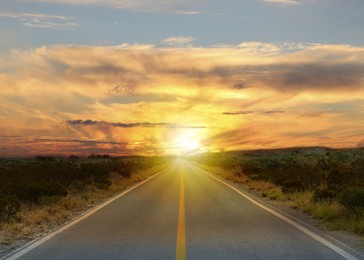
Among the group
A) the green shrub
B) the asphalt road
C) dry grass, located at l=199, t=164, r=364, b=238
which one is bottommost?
the asphalt road

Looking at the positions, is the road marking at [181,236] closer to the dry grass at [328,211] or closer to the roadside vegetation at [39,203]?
the roadside vegetation at [39,203]

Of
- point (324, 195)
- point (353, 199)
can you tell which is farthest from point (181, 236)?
point (324, 195)

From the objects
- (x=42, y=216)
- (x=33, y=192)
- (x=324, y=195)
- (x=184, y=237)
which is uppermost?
(x=33, y=192)

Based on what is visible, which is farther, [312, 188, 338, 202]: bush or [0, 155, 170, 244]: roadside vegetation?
[312, 188, 338, 202]: bush

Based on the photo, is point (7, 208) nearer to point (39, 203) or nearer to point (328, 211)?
point (39, 203)

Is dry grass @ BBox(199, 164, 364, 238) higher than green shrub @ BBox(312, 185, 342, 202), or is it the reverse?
green shrub @ BBox(312, 185, 342, 202)

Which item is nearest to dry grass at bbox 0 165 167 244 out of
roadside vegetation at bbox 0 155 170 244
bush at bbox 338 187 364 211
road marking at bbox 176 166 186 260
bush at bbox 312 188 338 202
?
roadside vegetation at bbox 0 155 170 244

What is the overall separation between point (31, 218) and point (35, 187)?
470 centimetres

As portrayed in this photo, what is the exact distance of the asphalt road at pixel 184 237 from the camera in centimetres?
823

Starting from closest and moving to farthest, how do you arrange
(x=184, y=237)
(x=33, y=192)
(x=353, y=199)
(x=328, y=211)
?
(x=184, y=237) < (x=353, y=199) < (x=328, y=211) < (x=33, y=192)

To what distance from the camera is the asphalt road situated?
8.23 m

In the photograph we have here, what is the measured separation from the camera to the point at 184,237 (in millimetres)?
9969

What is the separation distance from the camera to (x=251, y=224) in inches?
467

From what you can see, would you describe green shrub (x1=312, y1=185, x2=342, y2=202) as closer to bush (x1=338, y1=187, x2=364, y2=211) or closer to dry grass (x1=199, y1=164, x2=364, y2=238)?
dry grass (x1=199, y1=164, x2=364, y2=238)
